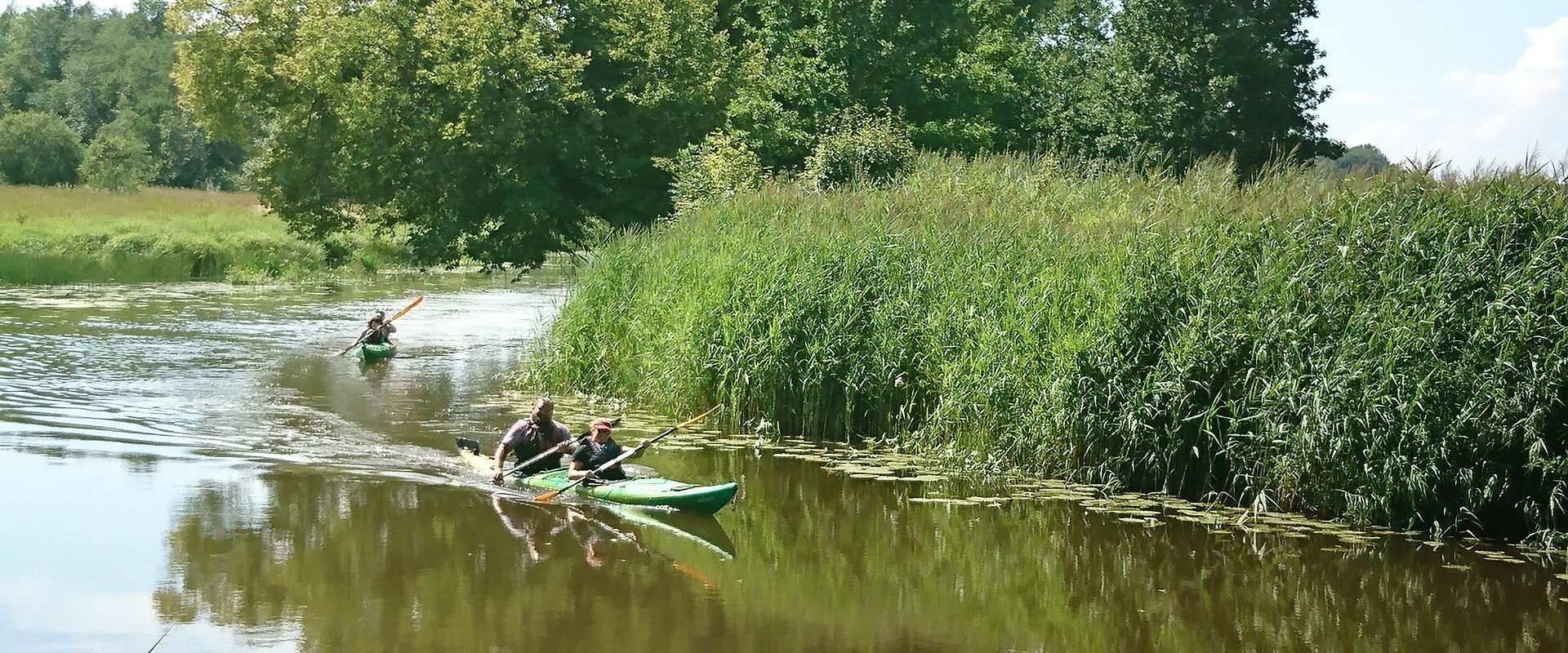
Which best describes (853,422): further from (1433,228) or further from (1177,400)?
(1433,228)

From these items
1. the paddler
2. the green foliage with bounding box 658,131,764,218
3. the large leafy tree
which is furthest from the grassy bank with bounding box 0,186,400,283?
the green foliage with bounding box 658,131,764,218

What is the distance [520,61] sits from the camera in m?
27.2

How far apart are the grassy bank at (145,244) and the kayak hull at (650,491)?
20306 millimetres

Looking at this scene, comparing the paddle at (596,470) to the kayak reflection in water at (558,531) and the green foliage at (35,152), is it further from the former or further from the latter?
the green foliage at (35,152)

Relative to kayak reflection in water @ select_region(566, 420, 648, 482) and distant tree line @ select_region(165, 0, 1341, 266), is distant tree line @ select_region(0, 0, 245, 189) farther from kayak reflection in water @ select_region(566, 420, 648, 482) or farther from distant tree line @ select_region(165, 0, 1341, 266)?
kayak reflection in water @ select_region(566, 420, 648, 482)

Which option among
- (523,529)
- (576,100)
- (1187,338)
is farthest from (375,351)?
(1187,338)

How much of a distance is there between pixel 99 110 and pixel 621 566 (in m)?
80.8

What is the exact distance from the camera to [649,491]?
12.3 meters

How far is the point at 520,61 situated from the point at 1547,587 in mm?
21036

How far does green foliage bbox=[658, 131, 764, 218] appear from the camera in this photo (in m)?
22.5

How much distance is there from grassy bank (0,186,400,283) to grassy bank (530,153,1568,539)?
61.8 ft

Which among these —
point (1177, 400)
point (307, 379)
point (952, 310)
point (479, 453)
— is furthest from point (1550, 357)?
point (307, 379)

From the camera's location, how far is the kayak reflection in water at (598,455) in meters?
12.9

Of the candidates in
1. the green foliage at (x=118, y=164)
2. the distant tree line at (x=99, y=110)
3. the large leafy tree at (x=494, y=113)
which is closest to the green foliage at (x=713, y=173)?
the large leafy tree at (x=494, y=113)
